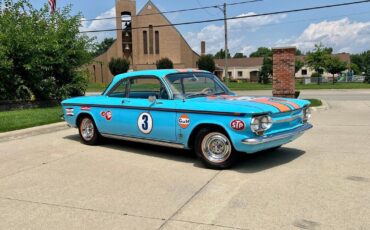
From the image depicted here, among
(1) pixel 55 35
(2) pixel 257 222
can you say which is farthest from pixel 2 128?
(2) pixel 257 222

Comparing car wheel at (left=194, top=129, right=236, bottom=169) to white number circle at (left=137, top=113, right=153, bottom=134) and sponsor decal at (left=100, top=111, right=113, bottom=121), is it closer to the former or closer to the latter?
white number circle at (left=137, top=113, right=153, bottom=134)

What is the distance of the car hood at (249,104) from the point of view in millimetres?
5977

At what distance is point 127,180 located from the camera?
5.86 m

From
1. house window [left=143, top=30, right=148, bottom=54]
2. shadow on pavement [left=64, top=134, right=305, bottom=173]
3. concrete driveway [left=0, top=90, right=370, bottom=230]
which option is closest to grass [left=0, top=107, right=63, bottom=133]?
concrete driveway [left=0, top=90, right=370, bottom=230]

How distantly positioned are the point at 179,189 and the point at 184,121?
1.49m

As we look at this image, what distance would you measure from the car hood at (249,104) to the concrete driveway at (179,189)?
0.91 metres

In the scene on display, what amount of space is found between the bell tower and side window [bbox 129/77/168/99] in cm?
4876

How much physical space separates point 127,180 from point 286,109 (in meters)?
2.62

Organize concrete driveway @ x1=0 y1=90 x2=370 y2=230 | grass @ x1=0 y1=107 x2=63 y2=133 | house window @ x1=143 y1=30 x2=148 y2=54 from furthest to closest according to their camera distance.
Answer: house window @ x1=143 y1=30 x2=148 y2=54, grass @ x1=0 y1=107 x2=63 y2=133, concrete driveway @ x1=0 y1=90 x2=370 y2=230

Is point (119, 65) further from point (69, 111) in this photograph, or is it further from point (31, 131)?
point (69, 111)

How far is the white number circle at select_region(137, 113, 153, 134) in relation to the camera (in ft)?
23.5

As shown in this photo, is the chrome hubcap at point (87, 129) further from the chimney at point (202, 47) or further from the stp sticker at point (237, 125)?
the chimney at point (202, 47)

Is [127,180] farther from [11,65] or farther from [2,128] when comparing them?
[11,65]

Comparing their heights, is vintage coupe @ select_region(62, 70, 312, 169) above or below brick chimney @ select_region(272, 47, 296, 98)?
below
